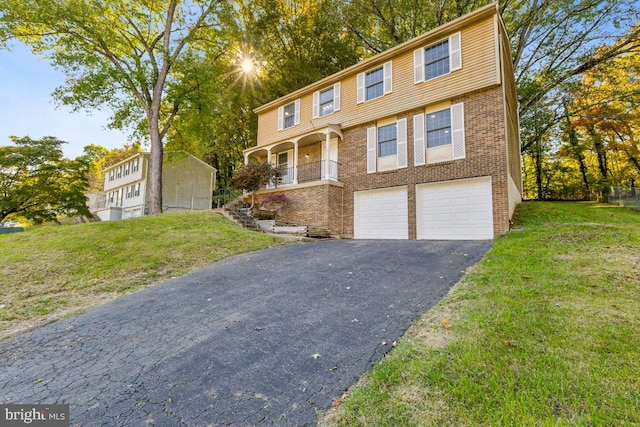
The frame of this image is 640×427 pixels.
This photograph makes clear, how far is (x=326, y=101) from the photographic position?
13898 mm

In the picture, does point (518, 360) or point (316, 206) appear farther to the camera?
point (316, 206)

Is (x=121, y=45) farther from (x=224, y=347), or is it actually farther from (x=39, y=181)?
(x=224, y=347)

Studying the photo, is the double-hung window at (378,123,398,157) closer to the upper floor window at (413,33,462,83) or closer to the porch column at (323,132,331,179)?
the upper floor window at (413,33,462,83)

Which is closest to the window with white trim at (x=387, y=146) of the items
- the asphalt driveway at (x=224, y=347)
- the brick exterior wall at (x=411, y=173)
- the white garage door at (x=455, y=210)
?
the brick exterior wall at (x=411, y=173)

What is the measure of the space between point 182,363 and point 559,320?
361 cm

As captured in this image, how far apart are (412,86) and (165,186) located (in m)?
18.4

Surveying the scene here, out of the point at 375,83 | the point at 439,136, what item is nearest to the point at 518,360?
the point at 439,136

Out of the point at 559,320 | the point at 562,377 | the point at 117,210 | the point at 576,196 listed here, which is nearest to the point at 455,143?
the point at 559,320

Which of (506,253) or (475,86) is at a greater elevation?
(475,86)

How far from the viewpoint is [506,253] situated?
5.77 metres

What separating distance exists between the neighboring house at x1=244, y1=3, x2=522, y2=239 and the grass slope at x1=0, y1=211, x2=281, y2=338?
4294 millimetres

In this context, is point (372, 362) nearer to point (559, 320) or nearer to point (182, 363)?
point (182, 363)

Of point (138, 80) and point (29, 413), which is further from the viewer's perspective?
point (138, 80)

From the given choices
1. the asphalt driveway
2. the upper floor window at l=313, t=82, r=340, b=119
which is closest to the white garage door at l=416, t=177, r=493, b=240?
the asphalt driveway
